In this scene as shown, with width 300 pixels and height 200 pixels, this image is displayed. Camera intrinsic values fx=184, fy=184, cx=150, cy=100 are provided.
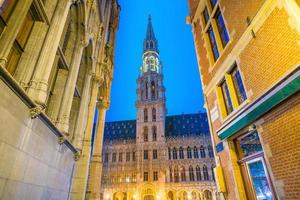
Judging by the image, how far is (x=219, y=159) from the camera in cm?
834

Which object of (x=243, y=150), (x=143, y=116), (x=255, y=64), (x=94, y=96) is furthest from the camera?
(x=143, y=116)

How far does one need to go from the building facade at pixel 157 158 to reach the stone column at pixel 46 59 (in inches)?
1623

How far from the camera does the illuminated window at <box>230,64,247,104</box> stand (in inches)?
283

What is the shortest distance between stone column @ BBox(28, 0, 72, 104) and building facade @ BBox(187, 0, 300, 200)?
6344 mm

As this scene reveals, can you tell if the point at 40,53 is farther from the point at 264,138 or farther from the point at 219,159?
the point at 219,159

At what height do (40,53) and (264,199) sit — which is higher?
(40,53)

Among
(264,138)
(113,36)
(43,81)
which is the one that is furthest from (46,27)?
(113,36)

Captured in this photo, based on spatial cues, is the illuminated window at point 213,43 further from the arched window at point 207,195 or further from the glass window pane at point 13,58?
the arched window at point 207,195

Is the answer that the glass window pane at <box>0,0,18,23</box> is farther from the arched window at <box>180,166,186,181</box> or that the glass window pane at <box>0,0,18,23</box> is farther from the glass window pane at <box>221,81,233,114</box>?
the arched window at <box>180,166,186,181</box>

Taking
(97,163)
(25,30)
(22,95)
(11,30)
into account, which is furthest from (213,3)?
(97,163)

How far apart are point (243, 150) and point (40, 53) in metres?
7.88

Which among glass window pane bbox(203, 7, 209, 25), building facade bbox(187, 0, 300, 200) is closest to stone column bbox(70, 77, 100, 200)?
building facade bbox(187, 0, 300, 200)

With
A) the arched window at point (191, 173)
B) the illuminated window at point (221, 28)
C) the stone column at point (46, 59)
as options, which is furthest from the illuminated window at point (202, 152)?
the stone column at point (46, 59)

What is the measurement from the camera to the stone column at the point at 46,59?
5.28 m
